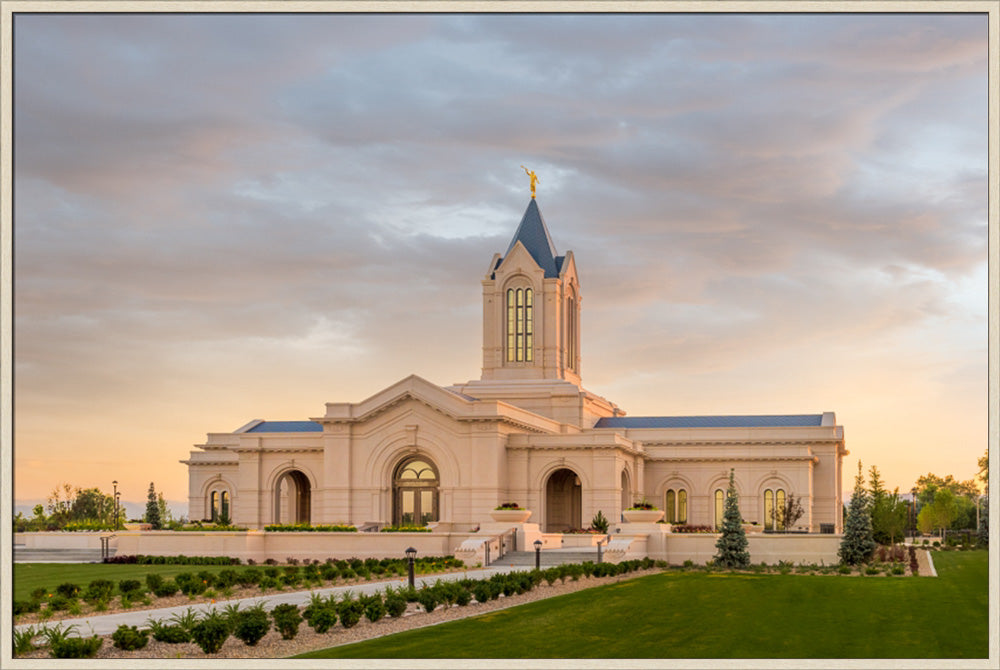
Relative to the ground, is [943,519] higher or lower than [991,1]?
lower

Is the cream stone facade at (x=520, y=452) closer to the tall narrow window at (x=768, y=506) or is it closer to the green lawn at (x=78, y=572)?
the tall narrow window at (x=768, y=506)

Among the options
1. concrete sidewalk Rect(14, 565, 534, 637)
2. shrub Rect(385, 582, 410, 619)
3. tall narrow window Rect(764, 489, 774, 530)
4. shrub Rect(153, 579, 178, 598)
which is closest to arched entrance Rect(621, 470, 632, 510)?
tall narrow window Rect(764, 489, 774, 530)

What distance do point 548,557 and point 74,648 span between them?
25.9 meters

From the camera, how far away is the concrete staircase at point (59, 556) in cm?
4822

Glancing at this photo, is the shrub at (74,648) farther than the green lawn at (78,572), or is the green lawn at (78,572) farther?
the green lawn at (78,572)

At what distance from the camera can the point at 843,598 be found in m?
28.0

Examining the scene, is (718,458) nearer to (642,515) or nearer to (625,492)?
(625,492)

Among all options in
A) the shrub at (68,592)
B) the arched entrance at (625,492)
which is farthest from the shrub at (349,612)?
the arched entrance at (625,492)

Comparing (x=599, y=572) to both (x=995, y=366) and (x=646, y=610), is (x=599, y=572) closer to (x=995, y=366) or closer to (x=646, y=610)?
(x=646, y=610)

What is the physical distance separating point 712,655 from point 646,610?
5572 mm

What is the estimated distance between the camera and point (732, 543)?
144 feet

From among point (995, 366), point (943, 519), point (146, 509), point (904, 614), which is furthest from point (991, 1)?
point (943, 519)

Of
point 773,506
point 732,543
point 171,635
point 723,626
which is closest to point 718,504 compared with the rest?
point 773,506

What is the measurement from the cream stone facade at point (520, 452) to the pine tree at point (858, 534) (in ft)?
47.7
